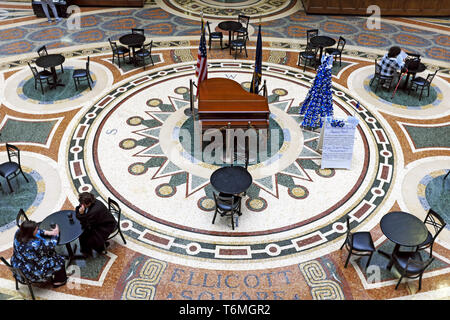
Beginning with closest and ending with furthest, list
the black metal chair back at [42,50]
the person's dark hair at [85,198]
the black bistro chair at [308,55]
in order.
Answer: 1. the person's dark hair at [85,198]
2. the black metal chair back at [42,50]
3. the black bistro chair at [308,55]

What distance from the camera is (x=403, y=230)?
20.1 feet

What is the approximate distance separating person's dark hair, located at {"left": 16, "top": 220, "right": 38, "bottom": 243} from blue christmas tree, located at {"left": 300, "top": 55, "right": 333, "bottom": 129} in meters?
6.35

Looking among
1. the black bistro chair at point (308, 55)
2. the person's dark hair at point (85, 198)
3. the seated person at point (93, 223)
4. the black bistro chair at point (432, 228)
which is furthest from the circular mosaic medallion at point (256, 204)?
the black bistro chair at point (308, 55)

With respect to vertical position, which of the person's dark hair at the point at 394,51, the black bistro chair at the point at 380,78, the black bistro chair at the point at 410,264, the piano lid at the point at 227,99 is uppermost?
the person's dark hair at the point at 394,51

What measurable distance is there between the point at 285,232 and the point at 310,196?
1104 millimetres

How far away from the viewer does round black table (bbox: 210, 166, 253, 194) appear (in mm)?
6844

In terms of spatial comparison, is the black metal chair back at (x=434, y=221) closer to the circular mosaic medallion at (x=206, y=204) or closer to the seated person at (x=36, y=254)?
the circular mosaic medallion at (x=206, y=204)

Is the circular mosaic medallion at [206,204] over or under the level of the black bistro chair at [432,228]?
under

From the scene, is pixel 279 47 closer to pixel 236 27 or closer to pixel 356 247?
pixel 236 27

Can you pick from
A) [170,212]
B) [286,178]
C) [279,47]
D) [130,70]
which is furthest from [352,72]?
[170,212]

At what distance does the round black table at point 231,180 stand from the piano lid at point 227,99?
161 centimetres

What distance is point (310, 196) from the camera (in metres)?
7.73

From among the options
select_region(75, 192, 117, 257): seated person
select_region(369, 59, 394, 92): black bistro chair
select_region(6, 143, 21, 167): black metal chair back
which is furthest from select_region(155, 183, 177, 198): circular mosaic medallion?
select_region(369, 59, 394, 92): black bistro chair

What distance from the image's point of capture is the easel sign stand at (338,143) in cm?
789
